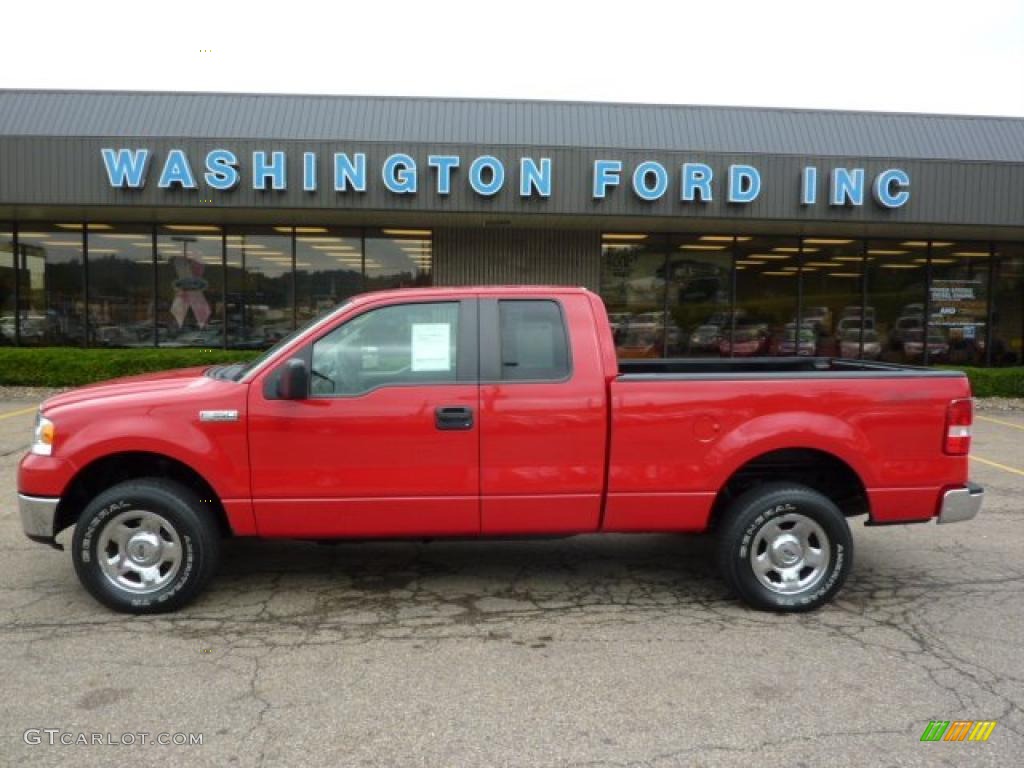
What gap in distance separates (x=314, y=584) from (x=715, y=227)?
1275cm

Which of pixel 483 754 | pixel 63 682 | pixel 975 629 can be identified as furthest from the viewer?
pixel 975 629

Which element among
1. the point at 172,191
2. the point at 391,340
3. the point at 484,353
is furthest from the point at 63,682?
the point at 172,191

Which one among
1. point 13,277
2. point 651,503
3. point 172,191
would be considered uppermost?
point 172,191

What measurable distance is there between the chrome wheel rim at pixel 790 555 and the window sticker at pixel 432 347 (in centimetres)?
206

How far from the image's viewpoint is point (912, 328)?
17.6 metres

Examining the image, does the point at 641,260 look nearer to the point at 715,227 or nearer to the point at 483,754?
the point at 715,227

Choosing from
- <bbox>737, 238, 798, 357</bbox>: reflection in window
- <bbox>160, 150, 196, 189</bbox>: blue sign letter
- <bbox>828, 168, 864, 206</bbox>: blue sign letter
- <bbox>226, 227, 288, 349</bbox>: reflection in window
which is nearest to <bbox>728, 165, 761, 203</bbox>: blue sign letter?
<bbox>828, 168, 864, 206</bbox>: blue sign letter

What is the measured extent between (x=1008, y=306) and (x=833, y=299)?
3.87 meters

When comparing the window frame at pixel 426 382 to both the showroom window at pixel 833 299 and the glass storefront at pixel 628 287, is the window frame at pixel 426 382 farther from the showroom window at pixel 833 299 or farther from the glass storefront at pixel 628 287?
the showroom window at pixel 833 299

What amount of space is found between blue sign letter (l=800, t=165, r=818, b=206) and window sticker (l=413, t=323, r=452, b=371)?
11449 millimetres

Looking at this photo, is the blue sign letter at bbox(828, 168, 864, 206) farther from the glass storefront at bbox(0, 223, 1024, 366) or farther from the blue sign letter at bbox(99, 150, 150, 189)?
the blue sign letter at bbox(99, 150, 150, 189)

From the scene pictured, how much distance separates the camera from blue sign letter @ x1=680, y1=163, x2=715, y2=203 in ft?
46.8

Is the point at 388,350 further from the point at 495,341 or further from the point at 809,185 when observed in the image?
the point at 809,185

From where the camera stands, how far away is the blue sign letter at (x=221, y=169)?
13.8 m
